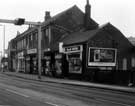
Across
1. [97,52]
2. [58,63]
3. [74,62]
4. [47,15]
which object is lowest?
[58,63]

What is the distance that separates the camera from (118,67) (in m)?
39.8

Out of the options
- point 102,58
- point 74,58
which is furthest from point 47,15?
point 102,58

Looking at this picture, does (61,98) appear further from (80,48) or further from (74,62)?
(74,62)

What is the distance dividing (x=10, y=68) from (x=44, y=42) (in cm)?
2967

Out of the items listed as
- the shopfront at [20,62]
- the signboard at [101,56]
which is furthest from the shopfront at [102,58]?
the shopfront at [20,62]

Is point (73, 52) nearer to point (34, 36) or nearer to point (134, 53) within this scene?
point (134, 53)

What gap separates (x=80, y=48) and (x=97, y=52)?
2291mm

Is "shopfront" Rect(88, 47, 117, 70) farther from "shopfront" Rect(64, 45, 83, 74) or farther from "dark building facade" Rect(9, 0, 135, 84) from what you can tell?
"shopfront" Rect(64, 45, 83, 74)

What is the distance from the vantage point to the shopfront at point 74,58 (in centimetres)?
3694

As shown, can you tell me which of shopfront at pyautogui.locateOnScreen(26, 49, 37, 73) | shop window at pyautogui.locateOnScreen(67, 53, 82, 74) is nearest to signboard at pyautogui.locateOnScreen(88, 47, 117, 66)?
shop window at pyautogui.locateOnScreen(67, 53, 82, 74)

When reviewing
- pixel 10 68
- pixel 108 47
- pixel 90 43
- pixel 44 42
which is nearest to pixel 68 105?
pixel 90 43

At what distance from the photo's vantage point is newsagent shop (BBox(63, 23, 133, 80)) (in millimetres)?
36156

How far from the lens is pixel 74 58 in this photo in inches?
1506

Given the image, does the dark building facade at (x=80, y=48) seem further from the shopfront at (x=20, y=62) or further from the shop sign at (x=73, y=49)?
the shopfront at (x=20, y=62)
